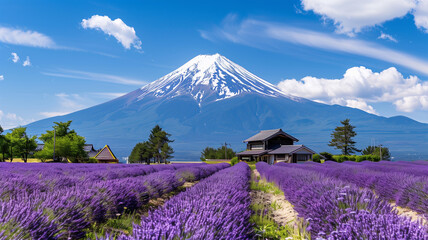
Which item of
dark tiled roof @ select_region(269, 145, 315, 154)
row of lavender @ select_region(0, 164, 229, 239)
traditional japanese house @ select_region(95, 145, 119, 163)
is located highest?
dark tiled roof @ select_region(269, 145, 315, 154)

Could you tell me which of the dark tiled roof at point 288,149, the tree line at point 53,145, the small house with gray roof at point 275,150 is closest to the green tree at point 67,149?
the tree line at point 53,145

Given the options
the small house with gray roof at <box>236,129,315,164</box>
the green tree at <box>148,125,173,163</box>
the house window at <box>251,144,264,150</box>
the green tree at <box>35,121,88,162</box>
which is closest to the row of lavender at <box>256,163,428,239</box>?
the small house with gray roof at <box>236,129,315,164</box>

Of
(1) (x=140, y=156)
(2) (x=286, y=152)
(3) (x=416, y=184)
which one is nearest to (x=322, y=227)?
(3) (x=416, y=184)

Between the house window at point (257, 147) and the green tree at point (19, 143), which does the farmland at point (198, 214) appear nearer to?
the house window at point (257, 147)

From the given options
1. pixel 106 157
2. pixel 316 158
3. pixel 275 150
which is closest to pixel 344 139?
pixel 275 150

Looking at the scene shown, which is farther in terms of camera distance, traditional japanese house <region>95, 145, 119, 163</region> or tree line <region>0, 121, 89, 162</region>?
traditional japanese house <region>95, 145, 119, 163</region>

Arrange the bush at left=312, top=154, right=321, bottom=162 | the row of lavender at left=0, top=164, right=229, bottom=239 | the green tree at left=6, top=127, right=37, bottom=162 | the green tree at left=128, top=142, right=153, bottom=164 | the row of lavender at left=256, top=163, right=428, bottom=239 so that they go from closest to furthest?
the row of lavender at left=256, top=163, right=428, bottom=239, the row of lavender at left=0, top=164, right=229, bottom=239, the bush at left=312, top=154, right=321, bottom=162, the green tree at left=6, top=127, right=37, bottom=162, the green tree at left=128, top=142, right=153, bottom=164

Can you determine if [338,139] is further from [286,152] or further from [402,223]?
[402,223]

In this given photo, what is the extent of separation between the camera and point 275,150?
4816cm

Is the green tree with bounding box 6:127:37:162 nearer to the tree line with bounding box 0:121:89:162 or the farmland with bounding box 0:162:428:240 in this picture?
the tree line with bounding box 0:121:89:162

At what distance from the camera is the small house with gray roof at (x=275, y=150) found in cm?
4522

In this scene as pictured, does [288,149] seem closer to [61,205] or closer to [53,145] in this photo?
[53,145]

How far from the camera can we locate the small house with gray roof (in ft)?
148

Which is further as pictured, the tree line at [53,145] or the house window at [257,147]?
the house window at [257,147]
